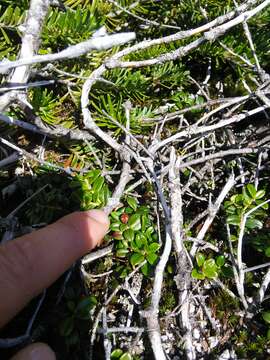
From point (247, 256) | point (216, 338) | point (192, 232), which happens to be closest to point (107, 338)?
point (216, 338)

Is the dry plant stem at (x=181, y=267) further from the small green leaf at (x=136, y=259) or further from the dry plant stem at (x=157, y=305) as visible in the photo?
the small green leaf at (x=136, y=259)

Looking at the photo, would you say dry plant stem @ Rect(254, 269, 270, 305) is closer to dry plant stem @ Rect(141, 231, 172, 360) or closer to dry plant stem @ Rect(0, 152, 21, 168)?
dry plant stem @ Rect(141, 231, 172, 360)

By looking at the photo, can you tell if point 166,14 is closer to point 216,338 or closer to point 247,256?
point 247,256

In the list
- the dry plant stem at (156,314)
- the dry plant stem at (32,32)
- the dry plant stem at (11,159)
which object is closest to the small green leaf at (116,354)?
the dry plant stem at (156,314)

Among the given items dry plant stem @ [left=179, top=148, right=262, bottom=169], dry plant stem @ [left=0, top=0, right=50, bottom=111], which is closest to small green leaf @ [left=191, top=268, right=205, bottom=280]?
dry plant stem @ [left=179, top=148, right=262, bottom=169]

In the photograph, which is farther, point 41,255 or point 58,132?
point 58,132

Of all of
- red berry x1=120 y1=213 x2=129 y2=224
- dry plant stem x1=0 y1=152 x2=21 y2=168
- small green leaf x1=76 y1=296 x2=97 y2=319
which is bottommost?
small green leaf x1=76 y1=296 x2=97 y2=319

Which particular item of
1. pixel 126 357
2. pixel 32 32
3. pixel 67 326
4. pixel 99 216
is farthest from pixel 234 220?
pixel 32 32

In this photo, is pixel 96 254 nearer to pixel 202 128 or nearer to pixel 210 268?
pixel 210 268
